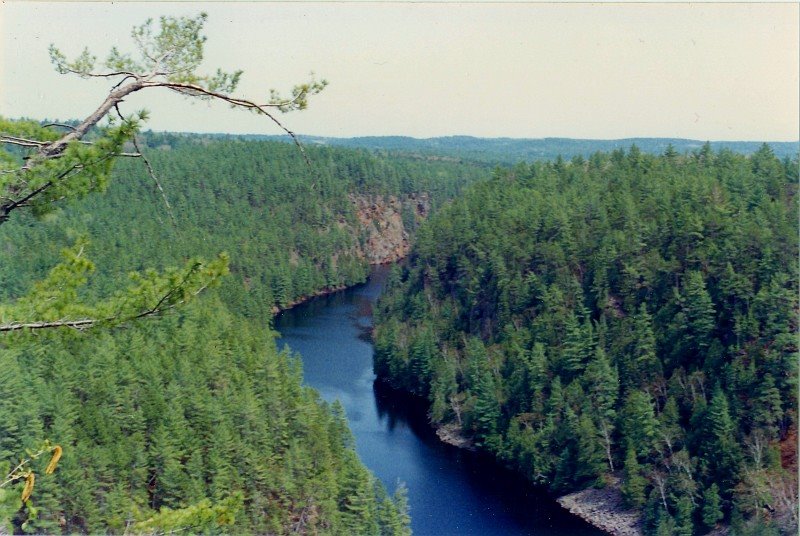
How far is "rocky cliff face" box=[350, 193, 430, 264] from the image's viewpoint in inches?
2549

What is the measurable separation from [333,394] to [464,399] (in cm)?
489

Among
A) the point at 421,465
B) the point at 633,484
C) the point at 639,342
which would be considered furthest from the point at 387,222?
the point at 633,484

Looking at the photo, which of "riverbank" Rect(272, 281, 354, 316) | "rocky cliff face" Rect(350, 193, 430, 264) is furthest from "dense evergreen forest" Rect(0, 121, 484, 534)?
"rocky cliff face" Rect(350, 193, 430, 264)

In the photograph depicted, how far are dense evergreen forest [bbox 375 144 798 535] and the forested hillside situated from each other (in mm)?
11426

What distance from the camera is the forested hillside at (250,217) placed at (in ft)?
120

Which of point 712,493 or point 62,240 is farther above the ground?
point 62,240

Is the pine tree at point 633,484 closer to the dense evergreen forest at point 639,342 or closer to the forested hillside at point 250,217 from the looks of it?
the dense evergreen forest at point 639,342

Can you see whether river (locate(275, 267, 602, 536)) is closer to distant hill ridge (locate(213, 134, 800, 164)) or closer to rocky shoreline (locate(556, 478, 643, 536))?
rocky shoreline (locate(556, 478, 643, 536))

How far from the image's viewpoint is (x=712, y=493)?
2131 centimetres

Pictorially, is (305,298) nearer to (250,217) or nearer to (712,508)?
(250,217)

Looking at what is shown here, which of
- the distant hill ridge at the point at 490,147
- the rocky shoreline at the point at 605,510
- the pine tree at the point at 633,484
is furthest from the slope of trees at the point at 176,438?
the distant hill ridge at the point at 490,147

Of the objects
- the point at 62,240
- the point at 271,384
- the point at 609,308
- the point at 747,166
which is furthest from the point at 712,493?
the point at 62,240

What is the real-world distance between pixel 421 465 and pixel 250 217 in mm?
34246

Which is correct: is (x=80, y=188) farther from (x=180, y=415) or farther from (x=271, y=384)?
(x=271, y=384)
